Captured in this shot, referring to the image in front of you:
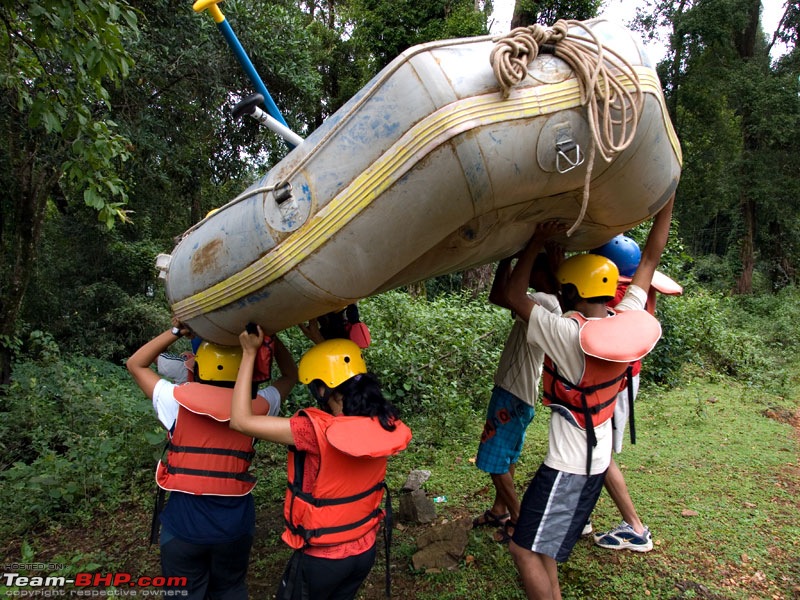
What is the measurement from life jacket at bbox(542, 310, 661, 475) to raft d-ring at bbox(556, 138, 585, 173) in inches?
35.7

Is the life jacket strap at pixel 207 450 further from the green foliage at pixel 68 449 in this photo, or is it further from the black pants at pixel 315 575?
the green foliage at pixel 68 449

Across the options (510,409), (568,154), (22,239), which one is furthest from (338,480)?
(22,239)

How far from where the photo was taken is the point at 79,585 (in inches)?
125

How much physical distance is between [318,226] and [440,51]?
70cm

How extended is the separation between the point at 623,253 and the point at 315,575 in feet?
8.49

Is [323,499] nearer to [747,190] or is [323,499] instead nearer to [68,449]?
[68,449]

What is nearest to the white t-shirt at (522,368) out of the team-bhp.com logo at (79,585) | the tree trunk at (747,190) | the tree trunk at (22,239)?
the team-bhp.com logo at (79,585)

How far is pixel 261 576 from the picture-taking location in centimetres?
328

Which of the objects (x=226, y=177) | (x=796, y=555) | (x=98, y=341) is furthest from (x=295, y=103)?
(x=796, y=555)

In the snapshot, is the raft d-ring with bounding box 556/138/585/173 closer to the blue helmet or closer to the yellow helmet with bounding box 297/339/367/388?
the yellow helmet with bounding box 297/339/367/388

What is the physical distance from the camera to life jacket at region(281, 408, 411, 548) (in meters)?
1.98

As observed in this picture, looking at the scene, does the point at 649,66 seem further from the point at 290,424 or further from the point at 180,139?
the point at 180,139

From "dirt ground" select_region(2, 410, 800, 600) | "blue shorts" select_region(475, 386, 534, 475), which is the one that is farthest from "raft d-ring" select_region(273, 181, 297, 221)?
"dirt ground" select_region(2, 410, 800, 600)

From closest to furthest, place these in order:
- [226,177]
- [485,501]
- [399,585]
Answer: [399,585] → [485,501] → [226,177]
